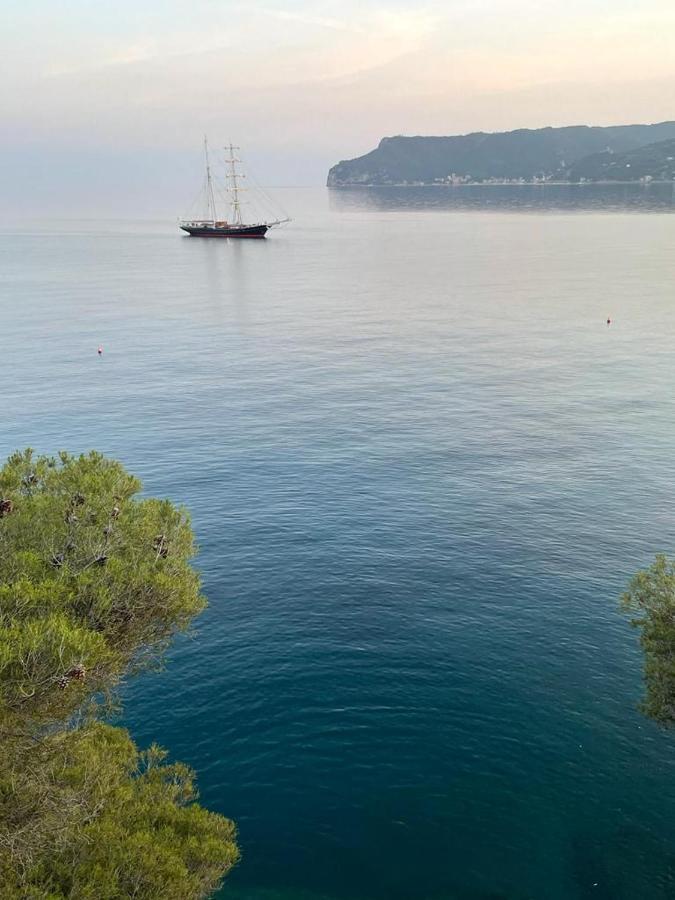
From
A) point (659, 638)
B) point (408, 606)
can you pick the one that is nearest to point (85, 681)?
point (659, 638)

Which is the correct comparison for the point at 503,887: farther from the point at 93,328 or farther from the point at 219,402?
the point at 93,328

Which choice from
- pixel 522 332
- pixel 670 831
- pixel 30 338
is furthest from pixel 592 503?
pixel 30 338

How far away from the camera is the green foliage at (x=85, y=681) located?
76.8 ft

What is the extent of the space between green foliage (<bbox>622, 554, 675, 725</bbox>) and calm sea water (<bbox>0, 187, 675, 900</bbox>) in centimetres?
999

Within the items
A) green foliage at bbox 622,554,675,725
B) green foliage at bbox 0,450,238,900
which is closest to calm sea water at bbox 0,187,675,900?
green foliage at bbox 622,554,675,725

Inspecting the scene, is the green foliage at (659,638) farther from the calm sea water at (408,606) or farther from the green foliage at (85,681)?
the green foliage at (85,681)

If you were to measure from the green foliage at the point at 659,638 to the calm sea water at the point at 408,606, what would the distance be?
9991 mm

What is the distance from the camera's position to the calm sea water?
4406 centimetres

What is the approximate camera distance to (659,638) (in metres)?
40.7

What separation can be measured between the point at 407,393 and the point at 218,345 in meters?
56.0

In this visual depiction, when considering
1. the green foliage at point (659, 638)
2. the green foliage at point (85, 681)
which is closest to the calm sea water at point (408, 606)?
the green foliage at point (659, 638)

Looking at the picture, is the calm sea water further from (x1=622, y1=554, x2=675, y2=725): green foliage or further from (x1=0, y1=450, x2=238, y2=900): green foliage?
(x1=0, y1=450, x2=238, y2=900): green foliage

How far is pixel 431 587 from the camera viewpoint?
232 feet

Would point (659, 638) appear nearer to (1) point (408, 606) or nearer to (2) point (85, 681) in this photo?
(1) point (408, 606)
